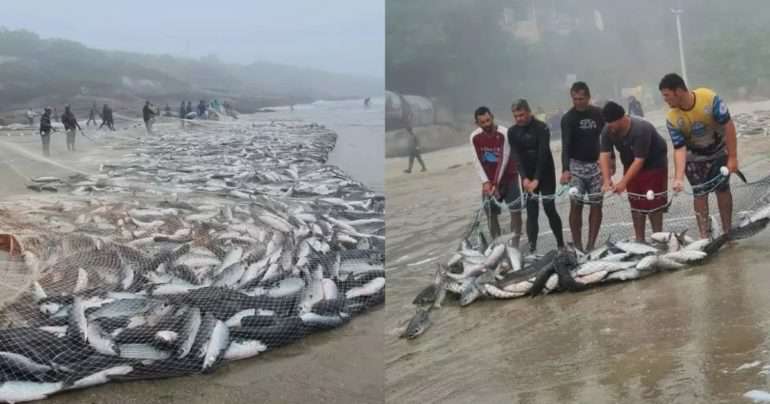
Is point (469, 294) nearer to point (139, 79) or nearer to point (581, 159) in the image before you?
point (581, 159)

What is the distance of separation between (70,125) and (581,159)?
145 inches

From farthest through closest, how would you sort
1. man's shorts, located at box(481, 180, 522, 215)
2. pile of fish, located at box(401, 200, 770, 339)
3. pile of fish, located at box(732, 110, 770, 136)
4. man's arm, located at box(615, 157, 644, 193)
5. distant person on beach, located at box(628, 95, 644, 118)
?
pile of fish, located at box(732, 110, 770, 136) < distant person on beach, located at box(628, 95, 644, 118) < man's shorts, located at box(481, 180, 522, 215) < man's arm, located at box(615, 157, 644, 193) < pile of fish, located at box(401, 200, 770, 339)

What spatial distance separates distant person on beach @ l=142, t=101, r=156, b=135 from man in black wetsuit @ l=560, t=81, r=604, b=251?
303cm

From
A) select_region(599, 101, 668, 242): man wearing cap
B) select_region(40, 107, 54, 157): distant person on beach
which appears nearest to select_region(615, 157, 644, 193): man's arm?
select_region(599, 101, 668, 242): man wearing cap

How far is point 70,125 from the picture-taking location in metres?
5.98

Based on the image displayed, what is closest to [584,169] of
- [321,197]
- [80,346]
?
[321,197]

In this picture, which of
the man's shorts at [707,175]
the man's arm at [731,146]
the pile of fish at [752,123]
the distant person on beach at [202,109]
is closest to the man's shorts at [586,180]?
the man's shorts at [707,175]

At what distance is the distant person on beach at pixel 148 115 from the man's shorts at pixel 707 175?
383 centimetres

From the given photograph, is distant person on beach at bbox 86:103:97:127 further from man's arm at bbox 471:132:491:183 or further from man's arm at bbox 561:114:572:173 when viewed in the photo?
man's arm at bbox 561:114:572:173

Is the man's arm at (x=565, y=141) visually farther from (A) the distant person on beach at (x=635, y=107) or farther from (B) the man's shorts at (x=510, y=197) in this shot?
(A) the distant person on beach at (x=635, y=107)

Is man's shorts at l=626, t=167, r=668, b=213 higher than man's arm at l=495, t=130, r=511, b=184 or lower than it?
lower

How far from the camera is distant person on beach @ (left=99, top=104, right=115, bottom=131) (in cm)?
596

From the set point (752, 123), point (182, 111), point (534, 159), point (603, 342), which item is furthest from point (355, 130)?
A: point (752, 123)

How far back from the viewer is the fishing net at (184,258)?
14.2 feet
